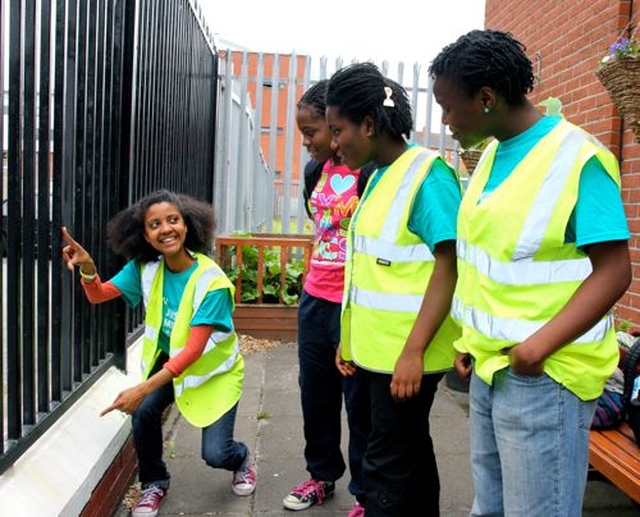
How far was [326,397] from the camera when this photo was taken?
3.01 metres

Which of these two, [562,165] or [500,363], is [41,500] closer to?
[500,363]

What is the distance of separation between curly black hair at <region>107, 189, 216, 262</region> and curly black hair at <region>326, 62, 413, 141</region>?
1038 millimetres

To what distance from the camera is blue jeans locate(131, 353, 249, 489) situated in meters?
2.98

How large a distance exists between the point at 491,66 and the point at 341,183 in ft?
3.85

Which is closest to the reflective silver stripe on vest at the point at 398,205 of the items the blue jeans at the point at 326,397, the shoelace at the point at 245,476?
the blue jeans at the point at 326,397

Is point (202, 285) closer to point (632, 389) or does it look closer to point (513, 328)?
point (513, 328)

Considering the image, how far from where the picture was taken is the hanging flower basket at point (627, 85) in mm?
3094

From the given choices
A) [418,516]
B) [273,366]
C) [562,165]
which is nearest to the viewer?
[562,165]

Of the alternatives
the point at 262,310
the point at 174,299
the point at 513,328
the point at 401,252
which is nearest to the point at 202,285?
the point at 174,299

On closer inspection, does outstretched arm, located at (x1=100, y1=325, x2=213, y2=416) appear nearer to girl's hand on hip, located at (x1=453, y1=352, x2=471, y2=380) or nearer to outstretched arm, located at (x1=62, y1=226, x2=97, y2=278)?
outstretched arm, located at (x1=62, y1=226, x2=97, y2=278)

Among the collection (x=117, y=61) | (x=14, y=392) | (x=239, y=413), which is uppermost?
(x=117, y=61)

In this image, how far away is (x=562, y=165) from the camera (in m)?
1.60

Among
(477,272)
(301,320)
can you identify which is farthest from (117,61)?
(477,272)

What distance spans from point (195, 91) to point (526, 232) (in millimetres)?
5262
